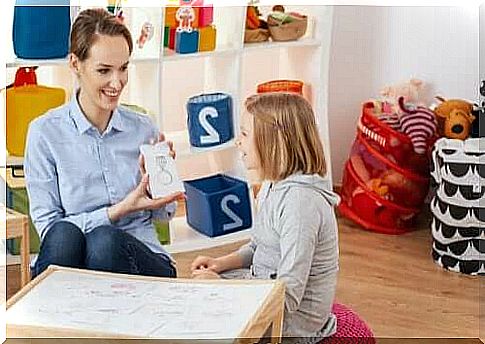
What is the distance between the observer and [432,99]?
287 cm

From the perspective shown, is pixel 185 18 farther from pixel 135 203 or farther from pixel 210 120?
pixel 135 203

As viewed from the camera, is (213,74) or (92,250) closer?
(92,250)

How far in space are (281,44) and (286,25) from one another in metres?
0.05

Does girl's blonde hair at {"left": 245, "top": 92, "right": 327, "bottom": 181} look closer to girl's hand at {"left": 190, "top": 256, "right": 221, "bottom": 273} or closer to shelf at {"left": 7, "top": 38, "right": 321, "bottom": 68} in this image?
girl's hand at {"left": 190, "top": 256, "right": 221, "bottom": 273}

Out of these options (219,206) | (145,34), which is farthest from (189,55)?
(219,206)

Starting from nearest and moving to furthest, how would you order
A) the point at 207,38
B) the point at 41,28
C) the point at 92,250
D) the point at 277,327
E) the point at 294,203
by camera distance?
the point at 277,327
the point at 294,203
the point at 92,250
the point at 41,28
the point at 207,38

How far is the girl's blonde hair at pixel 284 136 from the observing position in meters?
1.70

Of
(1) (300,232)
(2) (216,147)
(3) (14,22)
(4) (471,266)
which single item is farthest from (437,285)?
(3) (14,22)

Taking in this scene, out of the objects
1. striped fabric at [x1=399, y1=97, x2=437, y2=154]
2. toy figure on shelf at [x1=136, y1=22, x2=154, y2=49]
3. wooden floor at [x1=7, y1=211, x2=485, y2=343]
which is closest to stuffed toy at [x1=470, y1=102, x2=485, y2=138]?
striped fabric at [x1=399, y1=97, x2=437, y2=154]

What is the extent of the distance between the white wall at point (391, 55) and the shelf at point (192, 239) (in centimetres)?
51

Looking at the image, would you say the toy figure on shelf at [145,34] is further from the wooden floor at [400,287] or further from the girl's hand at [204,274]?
the girl's hand at [204,274]

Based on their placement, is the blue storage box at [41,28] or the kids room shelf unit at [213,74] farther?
the kids room shelf unit at [213,74]

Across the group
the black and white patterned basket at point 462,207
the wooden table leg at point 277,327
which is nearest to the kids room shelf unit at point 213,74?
the black and white patterned basket at point 462,207

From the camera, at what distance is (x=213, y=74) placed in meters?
2.63
